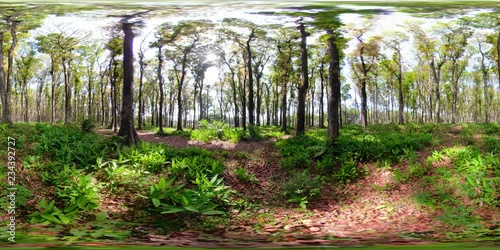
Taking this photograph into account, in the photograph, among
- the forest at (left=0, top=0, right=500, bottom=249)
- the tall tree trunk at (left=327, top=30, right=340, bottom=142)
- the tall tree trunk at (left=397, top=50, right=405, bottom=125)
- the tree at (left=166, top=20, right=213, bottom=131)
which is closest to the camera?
the forest at (left=0, top=0, right=500, bottom=249)

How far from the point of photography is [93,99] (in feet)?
7.14

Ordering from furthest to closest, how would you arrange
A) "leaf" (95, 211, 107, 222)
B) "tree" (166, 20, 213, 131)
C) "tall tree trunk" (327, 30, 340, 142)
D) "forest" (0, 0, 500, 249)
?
"tall tree trunk" (327, 30, 340, 142) < "tree" (166, 20, 213, 131) < "forest" (0, 0, 500, 249) < "leaf" (95, 211, 107, 222)

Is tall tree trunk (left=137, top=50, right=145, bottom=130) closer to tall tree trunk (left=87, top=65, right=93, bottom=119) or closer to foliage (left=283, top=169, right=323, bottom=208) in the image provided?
tall tree trunk (left=87, top=65, right=93, bottom=119)

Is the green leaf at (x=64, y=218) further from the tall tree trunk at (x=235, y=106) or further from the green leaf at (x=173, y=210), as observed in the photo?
the tall tree trunk at (x=235, y=106)

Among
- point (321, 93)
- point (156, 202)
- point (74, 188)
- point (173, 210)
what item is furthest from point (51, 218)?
point (321, 93)

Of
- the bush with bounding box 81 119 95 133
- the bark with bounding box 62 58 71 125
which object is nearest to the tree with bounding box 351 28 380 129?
the bush with bounding box 81 119 95 133

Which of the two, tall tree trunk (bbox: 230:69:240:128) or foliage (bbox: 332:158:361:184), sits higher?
tall tree trunk (bbox: 230:69:240:128)

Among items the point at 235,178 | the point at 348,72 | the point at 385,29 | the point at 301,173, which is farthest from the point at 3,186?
the point at 385,29

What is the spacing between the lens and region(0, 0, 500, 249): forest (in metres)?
1.89

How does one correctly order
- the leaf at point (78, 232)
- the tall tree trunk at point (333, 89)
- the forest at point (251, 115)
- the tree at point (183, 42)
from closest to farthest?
the leaf at point (78, 232) < the forest at point (251, 115) < the tree at point (183, 42) < the tall tree trunk at point (333, 89)

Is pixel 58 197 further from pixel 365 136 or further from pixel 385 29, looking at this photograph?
pixel 385 29

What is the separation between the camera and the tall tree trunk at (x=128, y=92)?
2.05m

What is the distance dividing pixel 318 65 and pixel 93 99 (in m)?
1.60

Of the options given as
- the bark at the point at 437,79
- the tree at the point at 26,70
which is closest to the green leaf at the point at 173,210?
the tree at the point at 26,70
